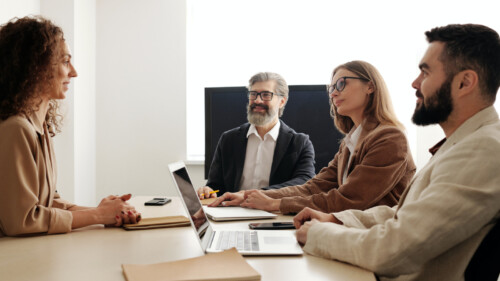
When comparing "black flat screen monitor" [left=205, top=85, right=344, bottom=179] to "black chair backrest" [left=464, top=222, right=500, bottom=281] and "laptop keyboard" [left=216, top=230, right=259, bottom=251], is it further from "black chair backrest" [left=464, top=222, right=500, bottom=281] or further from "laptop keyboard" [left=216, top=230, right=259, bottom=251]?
"black chair backrest" [left=464, top=222, right=500, bottom=281]

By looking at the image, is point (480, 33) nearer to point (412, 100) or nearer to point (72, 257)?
point (72, 257)

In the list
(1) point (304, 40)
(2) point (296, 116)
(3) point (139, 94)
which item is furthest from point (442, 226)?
(3) point (139, 94)

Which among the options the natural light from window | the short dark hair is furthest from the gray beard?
the short dark hair

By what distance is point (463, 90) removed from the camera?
51.4 inches

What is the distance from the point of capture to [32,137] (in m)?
1.52

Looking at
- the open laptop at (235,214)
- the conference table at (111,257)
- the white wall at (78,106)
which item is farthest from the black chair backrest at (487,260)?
the white wall at (78,106)

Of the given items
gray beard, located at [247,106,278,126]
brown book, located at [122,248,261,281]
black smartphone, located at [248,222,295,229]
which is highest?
gray beard, located at [247,106,278,126]

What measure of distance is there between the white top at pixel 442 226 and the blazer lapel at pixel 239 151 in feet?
6.74

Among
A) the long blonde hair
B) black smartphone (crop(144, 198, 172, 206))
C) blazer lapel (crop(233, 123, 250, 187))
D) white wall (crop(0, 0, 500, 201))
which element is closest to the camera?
the long blonde hair

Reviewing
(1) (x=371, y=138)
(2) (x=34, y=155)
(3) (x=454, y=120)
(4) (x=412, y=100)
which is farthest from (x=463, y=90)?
(4) (x=412, y=100)

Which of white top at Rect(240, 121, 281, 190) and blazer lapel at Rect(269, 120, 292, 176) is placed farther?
white top at Rect(240, 121, 281, 190)

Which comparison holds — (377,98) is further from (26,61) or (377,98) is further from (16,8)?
(16,8)

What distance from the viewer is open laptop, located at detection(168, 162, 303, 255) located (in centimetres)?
125

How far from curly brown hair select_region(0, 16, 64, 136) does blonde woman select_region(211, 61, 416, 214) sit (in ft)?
3.02
